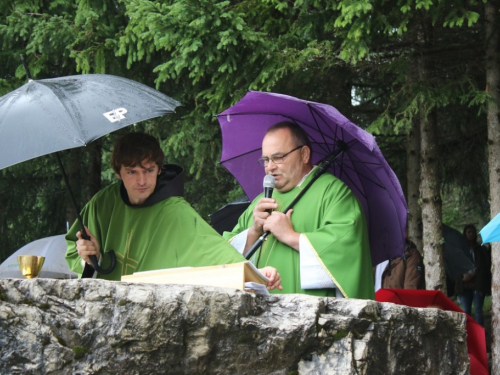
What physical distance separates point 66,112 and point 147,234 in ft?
2.90

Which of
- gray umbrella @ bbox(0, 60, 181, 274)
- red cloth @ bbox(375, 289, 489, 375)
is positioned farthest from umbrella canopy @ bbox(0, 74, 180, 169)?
red cloth @ bbox(375, 289, 489, 375)

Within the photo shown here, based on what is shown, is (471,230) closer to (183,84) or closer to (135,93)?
(183,84)

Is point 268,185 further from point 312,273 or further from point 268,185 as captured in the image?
point 312,273

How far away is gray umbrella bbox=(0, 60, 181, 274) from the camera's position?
3.92 m

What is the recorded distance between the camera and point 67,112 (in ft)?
13.4

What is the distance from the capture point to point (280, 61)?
813cm

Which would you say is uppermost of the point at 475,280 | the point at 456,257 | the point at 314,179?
the point at 314,179

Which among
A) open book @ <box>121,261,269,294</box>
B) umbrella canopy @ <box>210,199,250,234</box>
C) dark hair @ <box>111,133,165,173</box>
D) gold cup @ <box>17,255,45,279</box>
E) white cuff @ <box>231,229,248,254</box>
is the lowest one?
open book @ <box>121,261,269,294</box>

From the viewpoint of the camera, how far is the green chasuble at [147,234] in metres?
4.44

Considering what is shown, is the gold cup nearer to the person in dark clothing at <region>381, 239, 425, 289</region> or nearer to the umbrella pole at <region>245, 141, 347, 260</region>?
the umbrella pole at <region>245, 141, 347, 260</region>

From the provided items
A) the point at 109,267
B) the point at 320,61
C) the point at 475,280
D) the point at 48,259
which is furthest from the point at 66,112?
the point at 475,280

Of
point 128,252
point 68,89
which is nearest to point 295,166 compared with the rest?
point 128,252

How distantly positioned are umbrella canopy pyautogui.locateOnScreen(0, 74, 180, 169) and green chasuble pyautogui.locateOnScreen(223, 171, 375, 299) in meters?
1.10

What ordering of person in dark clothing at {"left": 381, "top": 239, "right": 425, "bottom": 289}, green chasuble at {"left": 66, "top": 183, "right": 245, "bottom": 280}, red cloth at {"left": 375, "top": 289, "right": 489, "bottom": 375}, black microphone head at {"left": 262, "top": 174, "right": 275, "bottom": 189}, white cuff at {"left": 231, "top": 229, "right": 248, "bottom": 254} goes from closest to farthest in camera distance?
green chasuble at {"left": 66, "top": 183, "right": 245, "bottom": 280}
black microphone head at {"left": 262, "top": 174, "right": 275, "bottom": 189}
white cuff at {"left": 231, "top": 229, "right": 248, "bottom": 254}
red cloth at {"left": 375, "top": 289, "right": 489, "bottom": 375}
person in dark clothing at {"left": 381, "top": 239, "right": 425, "bottom": 289}
